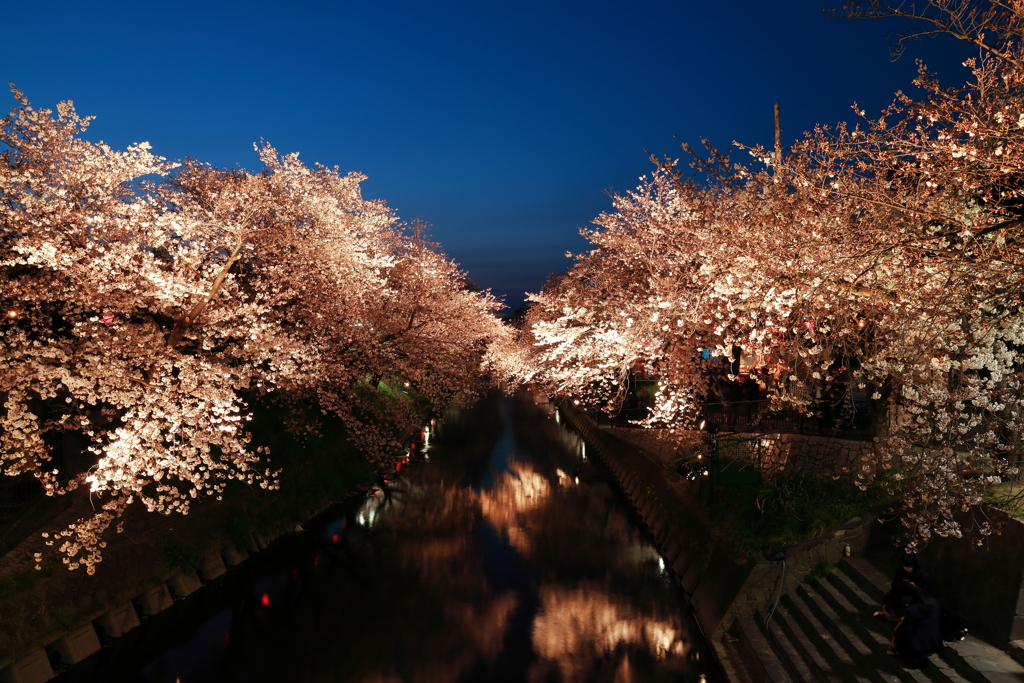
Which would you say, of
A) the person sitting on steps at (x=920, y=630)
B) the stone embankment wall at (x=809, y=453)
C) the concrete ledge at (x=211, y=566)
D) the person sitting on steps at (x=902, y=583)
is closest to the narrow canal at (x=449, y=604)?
the concrete ledge at (x=211, y=566)

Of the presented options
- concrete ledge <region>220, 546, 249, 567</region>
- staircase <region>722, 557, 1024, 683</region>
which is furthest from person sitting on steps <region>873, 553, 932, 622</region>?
concrete ledge <region>220, 546, 249, 567</region>

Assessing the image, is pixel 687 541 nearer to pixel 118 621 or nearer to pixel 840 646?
pixel 840 646

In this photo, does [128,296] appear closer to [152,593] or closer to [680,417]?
[152,593]

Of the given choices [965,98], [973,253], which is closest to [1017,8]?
[965,98]

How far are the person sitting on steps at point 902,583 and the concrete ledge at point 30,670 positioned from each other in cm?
1392

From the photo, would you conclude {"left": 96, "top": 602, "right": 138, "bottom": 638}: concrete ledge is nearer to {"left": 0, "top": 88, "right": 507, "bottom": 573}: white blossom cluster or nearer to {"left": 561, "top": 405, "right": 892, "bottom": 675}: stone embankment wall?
{"left": 0, "top": 88, "right": 507, "bottom": 573}: white blossom cluster

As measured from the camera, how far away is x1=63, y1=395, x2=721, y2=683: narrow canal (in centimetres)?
1178

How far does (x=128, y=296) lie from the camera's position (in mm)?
13977

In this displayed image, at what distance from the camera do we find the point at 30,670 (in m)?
10.7

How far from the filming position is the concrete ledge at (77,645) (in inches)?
451

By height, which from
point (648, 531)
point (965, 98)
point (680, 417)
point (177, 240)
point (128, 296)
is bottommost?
point (648, 531)

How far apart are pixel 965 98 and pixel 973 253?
7.13 feet

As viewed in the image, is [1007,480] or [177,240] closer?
[1007,480]

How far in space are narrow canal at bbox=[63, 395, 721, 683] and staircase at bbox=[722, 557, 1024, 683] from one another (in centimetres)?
108
